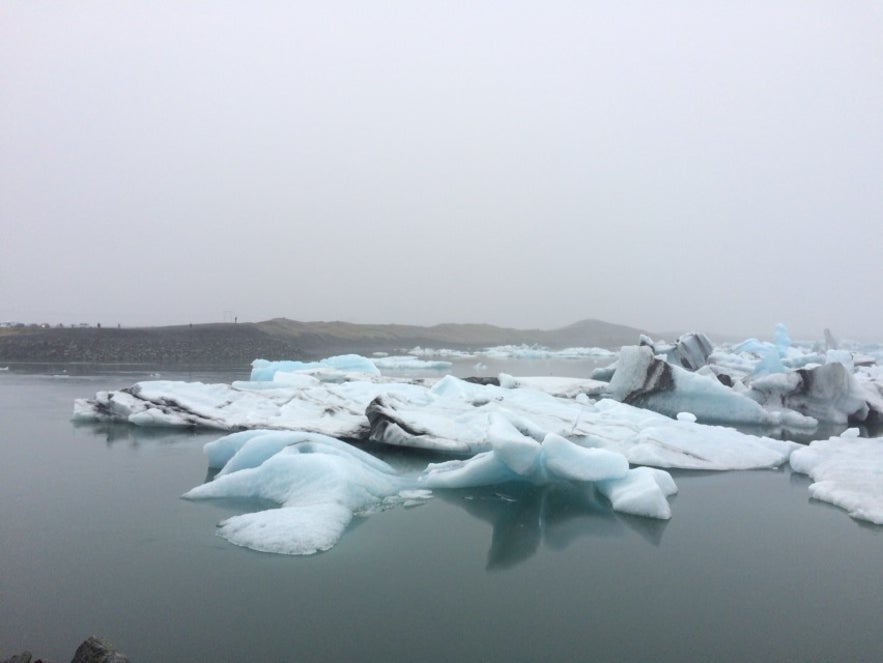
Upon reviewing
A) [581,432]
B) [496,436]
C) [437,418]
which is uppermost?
[496,436]

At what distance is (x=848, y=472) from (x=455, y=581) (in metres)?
3.43

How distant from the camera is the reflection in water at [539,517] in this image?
299 cm

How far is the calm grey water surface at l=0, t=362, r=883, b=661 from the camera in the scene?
2.01 meters

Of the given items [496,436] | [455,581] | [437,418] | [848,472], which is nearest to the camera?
[455,581]

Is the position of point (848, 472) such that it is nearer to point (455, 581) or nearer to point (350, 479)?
point (455, 581)

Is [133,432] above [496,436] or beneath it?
beneath

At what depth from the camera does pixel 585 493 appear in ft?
13.1

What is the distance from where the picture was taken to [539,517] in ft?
11.3

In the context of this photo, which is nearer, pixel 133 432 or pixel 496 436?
pixel 496 436

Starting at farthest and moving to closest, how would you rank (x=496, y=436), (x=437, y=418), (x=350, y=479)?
(x=437, y=418)
(x=496, y=436)
(x=350, y=479)

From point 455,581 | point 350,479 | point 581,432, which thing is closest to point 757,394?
point 581,432

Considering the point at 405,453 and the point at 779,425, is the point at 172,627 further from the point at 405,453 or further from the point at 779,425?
the point at 779,425

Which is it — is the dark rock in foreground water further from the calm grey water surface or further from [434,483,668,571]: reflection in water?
[434,483,668,571]: reflection in water

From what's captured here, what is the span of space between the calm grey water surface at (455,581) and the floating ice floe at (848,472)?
15cm
